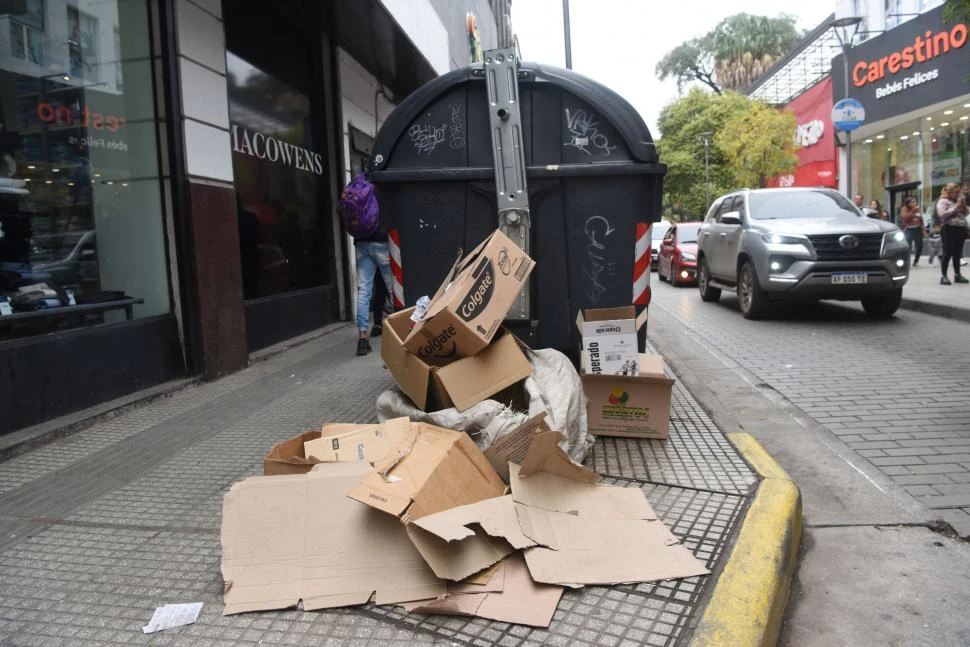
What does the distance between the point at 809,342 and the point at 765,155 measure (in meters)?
24.9

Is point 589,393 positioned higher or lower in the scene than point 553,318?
lower

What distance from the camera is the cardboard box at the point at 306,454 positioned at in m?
3.11

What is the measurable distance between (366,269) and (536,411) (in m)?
4.19

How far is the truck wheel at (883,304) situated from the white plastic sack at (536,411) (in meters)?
7.20

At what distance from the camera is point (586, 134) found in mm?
4320

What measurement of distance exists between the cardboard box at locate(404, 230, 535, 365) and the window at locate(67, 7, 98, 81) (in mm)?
3666

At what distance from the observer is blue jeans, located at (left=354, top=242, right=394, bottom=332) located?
23.7ft

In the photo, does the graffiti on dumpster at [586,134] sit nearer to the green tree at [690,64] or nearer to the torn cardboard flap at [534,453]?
the torn cardboard flap at [534,453]

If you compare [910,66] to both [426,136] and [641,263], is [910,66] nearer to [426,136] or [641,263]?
[641,263]

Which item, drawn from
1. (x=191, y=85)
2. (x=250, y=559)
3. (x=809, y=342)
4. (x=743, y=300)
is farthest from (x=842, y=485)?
(x=743, y=300)

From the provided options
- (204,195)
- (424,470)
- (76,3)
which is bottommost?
(424,470)

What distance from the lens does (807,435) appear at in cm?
457

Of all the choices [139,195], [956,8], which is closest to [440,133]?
[139,195]

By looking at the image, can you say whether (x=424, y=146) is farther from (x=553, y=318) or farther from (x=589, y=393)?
(x=589, y=393)
